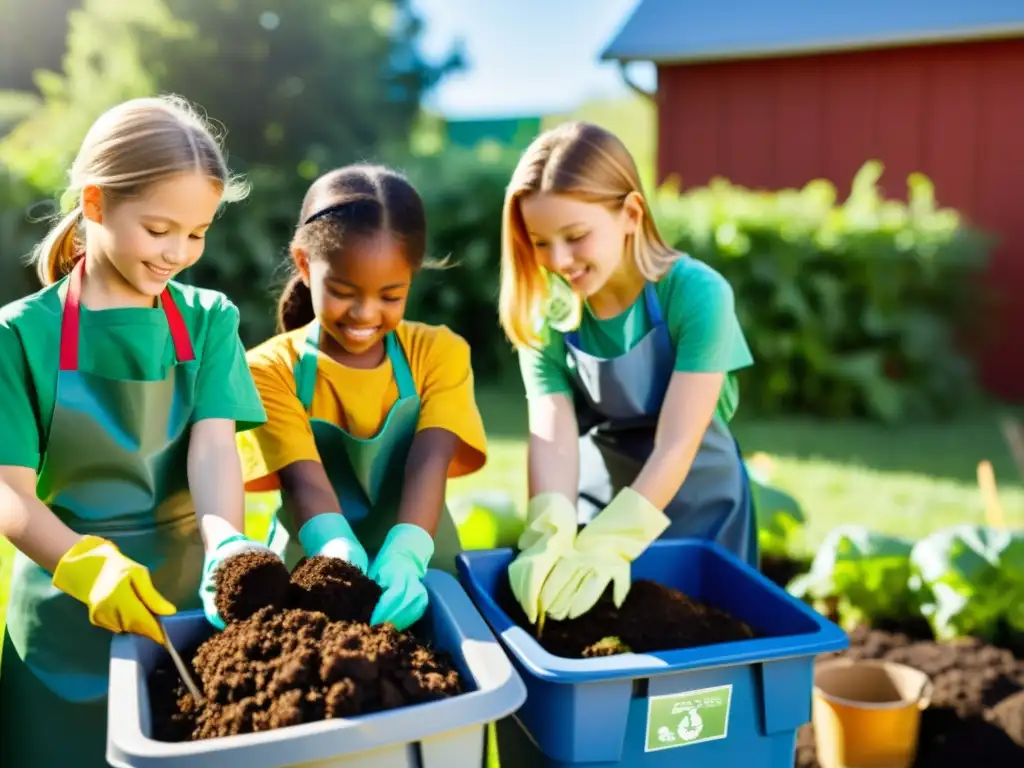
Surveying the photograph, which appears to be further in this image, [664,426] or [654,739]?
[664,426]

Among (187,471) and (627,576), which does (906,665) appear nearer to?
(627,576)

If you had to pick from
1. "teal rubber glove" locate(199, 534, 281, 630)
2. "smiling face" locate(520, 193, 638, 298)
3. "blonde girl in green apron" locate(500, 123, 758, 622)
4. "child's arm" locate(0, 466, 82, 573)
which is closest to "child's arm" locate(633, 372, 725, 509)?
"blonde girl in green apron" locate(500, 123, 758, 622)

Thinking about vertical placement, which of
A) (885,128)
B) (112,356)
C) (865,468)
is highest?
(885,128)

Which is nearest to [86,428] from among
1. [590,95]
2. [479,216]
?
[479,216]

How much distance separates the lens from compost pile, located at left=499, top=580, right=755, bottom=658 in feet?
5.06

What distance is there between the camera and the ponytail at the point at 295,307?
6.30ft

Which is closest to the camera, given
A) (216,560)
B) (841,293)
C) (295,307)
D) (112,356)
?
(216,560)

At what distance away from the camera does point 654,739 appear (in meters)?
1.39

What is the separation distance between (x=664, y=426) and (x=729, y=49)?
646 cm

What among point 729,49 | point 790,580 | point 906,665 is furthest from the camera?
point 729,49

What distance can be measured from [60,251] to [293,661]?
33.2 inches

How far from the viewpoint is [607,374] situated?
1975mm

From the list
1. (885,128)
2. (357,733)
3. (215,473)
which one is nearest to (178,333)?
(215,473)

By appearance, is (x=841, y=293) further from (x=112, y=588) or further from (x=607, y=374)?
(x=112, y=588)
